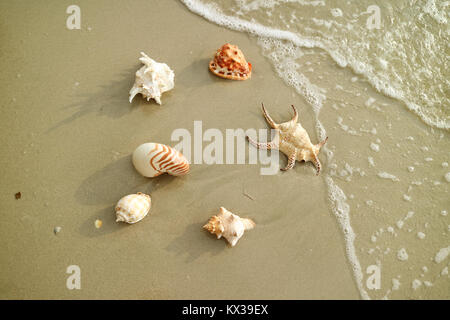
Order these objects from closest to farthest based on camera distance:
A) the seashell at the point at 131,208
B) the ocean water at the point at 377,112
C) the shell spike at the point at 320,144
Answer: the seashell at the point at 131,208 → the ocean water at the point at 377,112 → the shell spike at the point at 320,144

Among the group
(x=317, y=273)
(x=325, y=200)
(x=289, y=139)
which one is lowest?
(x=317, y=273)

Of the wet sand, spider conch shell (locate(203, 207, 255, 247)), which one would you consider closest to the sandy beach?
the wet sand

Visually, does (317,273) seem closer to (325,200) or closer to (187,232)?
(325,200)

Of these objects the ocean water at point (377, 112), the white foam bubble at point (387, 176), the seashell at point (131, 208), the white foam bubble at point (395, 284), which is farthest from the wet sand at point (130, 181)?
the white foam bubble at point (387, 176)

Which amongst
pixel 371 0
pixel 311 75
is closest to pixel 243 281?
pixel 311 75

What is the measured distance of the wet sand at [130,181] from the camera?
9.61ft

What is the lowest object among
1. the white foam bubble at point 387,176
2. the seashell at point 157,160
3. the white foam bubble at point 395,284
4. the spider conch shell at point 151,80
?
the white foam bubble at point 395,284

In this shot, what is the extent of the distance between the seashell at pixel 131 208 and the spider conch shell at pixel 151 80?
103 centimetres

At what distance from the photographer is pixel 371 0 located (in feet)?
13.6

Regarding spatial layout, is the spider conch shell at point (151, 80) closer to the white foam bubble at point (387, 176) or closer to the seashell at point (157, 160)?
the seashell at point (157, 160)

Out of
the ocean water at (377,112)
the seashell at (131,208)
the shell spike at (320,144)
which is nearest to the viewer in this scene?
the seashell at (131,208)

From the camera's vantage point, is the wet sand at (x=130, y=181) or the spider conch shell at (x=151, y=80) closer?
the wet sand at (x=130, y=181)

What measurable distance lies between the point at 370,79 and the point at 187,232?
9.03ft

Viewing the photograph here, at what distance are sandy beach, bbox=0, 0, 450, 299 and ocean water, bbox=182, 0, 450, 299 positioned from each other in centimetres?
4
